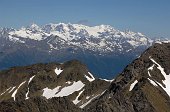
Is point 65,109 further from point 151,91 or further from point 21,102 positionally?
point 151,91

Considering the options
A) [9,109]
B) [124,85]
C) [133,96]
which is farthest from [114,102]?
[9,109]

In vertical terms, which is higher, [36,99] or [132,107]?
[36,99]

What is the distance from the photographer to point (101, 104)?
163 m

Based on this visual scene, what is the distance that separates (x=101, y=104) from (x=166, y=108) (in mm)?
35944

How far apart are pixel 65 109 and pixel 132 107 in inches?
2080

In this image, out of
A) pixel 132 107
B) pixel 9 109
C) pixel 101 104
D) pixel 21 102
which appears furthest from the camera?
pixel 132 107

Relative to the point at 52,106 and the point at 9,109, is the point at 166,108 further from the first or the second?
the point at 9,109

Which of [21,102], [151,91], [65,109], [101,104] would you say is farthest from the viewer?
[151,91]

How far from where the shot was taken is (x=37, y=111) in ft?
392

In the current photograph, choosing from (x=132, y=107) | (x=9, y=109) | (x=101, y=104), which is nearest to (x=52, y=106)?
(x=9, y=109)

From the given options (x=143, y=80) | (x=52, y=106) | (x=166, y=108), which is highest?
(x=52, y=106)

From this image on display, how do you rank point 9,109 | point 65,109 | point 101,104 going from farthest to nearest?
point 101,104
point 65,109
point 9,109

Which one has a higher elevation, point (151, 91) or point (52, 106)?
point (52, 106)

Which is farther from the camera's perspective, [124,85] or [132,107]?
[124,85]
